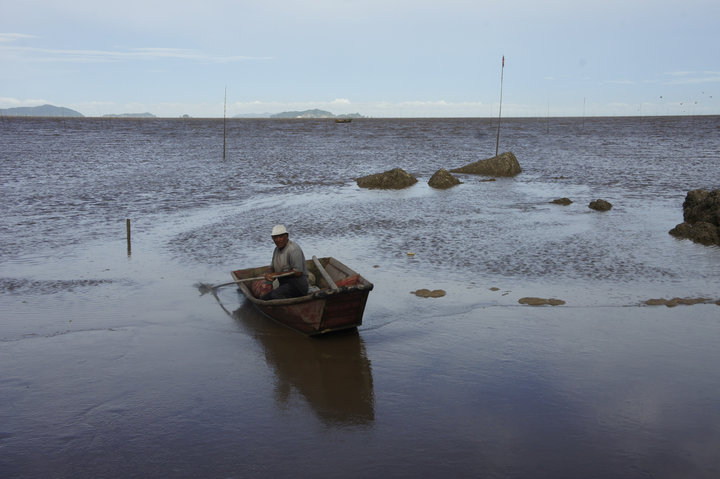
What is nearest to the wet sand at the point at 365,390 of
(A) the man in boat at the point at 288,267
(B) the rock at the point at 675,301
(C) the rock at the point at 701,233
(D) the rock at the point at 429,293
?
(D) the rock at the point at 429,293

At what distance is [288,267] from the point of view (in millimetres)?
9445

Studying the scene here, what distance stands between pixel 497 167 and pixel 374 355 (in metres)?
24.1

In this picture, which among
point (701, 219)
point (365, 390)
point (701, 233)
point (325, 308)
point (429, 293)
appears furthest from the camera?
point (701, 219)

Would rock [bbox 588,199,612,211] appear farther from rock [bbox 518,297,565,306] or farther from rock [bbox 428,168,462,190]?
rock [bbox 518,297,565,306]

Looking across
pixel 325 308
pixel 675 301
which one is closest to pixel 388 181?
pixel 675 301

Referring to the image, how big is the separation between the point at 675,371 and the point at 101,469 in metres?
6.91

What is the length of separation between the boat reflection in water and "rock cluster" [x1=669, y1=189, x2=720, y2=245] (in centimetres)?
1027

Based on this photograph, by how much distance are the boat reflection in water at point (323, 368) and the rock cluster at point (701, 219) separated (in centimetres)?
1027

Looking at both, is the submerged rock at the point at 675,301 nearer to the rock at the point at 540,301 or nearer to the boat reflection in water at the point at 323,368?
the rock at the point at 540,301

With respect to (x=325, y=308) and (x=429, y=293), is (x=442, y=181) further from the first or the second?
(x=325, y=308)

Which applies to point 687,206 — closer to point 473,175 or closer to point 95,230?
point 473,175

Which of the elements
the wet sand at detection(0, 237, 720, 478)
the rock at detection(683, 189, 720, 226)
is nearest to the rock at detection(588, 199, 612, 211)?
the rock at detection(683, 189, 720, 226)

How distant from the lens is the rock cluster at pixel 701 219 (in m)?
14.3

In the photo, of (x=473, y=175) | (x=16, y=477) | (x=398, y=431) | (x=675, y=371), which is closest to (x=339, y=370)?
A: (x=398, y=431)
